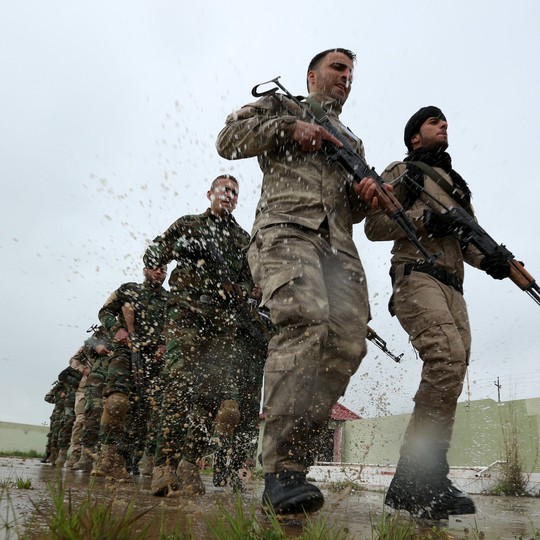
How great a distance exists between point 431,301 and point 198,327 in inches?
72.3

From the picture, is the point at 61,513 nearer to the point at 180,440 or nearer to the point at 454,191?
the point at 180,440

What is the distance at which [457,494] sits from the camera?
290 cm

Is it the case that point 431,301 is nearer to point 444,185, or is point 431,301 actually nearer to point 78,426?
point 444,185

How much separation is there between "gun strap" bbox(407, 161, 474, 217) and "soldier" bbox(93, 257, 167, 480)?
8.88 feet

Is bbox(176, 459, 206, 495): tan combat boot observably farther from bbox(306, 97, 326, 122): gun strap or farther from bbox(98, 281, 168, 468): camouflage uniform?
bbox(306, 97, 326, 122): gun strap

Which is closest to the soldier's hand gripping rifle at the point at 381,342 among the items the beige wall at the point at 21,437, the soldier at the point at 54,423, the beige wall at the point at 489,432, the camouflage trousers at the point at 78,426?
the beige wall at the point at 489,432

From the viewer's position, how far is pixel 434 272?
3.33 metres

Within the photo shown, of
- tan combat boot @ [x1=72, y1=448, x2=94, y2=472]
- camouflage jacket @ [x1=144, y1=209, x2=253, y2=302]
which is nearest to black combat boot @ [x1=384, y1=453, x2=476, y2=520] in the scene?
camouflage jacket @ [x1=144, y1=209, x2=253, y2=302]

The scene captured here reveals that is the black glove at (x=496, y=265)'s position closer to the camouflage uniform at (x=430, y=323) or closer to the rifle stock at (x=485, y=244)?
the rifle stock at (x=485, y=244)

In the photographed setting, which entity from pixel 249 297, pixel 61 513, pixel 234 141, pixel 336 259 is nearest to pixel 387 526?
pixel 61 513

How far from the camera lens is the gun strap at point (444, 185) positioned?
3703 mm

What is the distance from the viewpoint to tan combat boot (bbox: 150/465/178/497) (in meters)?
3.40

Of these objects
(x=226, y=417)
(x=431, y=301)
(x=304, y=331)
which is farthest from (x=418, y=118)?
(x=226, y=417)

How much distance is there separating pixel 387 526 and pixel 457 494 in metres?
1.64
